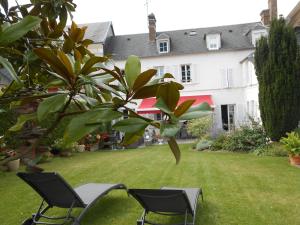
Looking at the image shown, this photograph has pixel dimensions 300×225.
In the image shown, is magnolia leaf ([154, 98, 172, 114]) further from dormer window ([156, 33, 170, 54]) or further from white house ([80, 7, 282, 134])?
dormer window ([156, 33, 170, 54])

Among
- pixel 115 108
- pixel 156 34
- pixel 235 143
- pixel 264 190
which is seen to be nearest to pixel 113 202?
pixel 264 190

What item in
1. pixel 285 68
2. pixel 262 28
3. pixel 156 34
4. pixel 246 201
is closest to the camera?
pixel 246 201

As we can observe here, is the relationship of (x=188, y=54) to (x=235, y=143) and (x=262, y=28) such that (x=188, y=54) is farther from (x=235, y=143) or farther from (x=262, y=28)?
(x=235, y=143)

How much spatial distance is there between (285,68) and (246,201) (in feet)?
34.8

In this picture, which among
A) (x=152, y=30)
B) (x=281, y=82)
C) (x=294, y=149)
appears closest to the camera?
(x=294, y=149)

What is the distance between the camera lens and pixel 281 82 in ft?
56.0

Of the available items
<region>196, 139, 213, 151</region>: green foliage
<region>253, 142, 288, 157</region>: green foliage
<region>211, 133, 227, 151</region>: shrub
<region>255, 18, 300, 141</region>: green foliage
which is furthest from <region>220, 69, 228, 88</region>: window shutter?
<region>253, 142, 288, 157</region>: green foliage

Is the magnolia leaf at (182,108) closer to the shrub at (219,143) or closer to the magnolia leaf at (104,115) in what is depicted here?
the magnolia leaf at (104,115)

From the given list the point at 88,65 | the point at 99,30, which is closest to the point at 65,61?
the point at 88,65

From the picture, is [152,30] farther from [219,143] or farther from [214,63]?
[219,143]

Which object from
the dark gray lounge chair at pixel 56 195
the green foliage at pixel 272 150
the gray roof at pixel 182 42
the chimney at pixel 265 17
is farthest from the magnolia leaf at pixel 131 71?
the chimney at pixel 265 17

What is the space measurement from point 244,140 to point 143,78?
17664 mm

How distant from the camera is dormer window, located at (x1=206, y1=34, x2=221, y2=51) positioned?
29.2m

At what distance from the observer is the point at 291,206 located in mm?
7887
